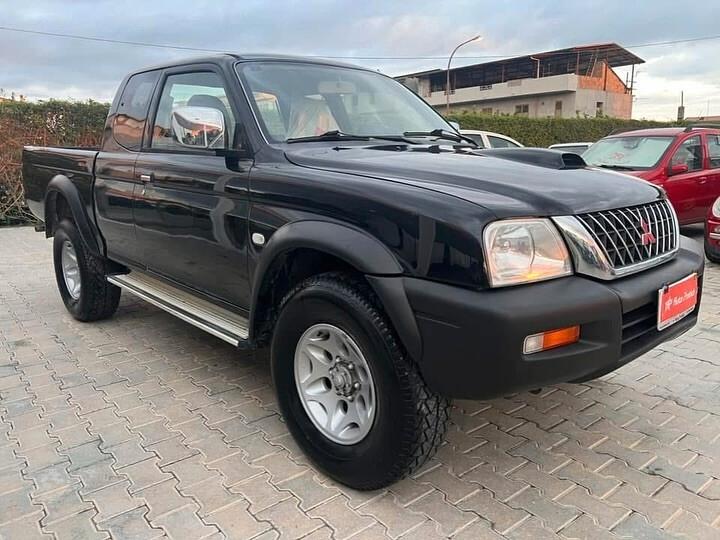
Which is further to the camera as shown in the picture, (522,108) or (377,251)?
(522,108)

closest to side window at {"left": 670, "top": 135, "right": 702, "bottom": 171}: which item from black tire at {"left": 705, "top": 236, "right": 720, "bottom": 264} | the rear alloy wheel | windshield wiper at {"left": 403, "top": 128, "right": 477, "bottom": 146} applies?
black tire at {"left": 705, "top": 236, "right": 720, "bottom": 264}

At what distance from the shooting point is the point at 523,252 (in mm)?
1962

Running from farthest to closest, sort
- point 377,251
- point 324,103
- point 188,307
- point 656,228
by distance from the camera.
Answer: point 188,307 → point 324,103 → point 656,228 → point 377,251

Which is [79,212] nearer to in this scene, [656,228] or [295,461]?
[295,461]

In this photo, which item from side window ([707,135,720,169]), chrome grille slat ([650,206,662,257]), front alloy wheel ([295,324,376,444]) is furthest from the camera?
side window ([707,135,720,169])

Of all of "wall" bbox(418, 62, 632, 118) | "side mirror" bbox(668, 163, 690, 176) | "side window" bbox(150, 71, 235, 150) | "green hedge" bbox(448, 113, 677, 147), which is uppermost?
"wall" bbox(418, 62, 632, 118)

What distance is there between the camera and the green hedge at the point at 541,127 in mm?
18281

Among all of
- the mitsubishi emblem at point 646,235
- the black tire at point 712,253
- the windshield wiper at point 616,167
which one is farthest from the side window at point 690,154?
the mitsubishi emblem at point 646,235

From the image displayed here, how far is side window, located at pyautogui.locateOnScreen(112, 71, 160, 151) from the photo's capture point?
12.5 ft

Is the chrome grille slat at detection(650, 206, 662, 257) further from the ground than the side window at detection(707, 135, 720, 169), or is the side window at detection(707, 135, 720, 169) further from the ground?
the side window at detection(707, 135, 720, 169)

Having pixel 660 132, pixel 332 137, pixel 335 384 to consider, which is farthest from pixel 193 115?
pixel 660 132

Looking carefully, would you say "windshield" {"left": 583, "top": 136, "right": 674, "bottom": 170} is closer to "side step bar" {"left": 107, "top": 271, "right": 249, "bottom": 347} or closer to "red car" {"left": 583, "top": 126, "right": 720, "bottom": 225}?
"red car" {"left": 583, "top": 126, "right": 720, "bottom": 225}

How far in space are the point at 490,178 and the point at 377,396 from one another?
0.95 metres

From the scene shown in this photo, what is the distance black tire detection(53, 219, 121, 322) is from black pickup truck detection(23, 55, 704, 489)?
95 cm
